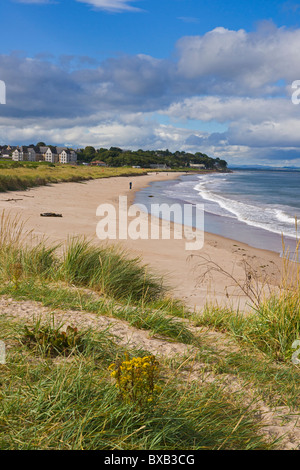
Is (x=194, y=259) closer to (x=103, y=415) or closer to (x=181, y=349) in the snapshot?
(x=181, y=349)

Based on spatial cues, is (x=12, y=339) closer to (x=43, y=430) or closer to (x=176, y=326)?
(x=43, y=430)

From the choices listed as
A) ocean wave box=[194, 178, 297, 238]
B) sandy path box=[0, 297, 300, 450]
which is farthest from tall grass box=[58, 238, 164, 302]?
ocean wave box=[194, 178, 297, 238]

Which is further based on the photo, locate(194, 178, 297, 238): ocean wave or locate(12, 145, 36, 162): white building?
locate(12, 145, 36, 162): white building

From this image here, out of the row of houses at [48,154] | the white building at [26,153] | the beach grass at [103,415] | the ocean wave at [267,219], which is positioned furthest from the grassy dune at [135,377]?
the row of houses at [48,154]

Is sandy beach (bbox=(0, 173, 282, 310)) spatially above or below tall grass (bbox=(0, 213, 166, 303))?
below

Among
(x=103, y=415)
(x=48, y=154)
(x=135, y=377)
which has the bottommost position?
(x=103, y=415)

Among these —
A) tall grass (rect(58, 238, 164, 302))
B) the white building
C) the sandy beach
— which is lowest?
the sandy beach

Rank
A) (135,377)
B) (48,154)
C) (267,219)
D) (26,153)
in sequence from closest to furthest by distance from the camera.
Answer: (135,377), (267,219), (26,153), (48,154)

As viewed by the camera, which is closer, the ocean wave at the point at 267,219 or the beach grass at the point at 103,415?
the beach grass at the point at 103,415

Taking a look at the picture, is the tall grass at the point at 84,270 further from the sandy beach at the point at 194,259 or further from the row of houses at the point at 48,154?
the row of houses at the point at 48,154

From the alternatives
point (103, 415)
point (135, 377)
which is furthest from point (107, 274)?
point (103, 415)

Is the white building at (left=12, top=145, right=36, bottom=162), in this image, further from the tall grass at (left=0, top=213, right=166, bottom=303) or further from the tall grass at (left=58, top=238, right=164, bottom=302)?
the tall grass at (left=58, top=238, right=164, bottom=302)

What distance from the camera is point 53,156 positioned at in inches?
5827
